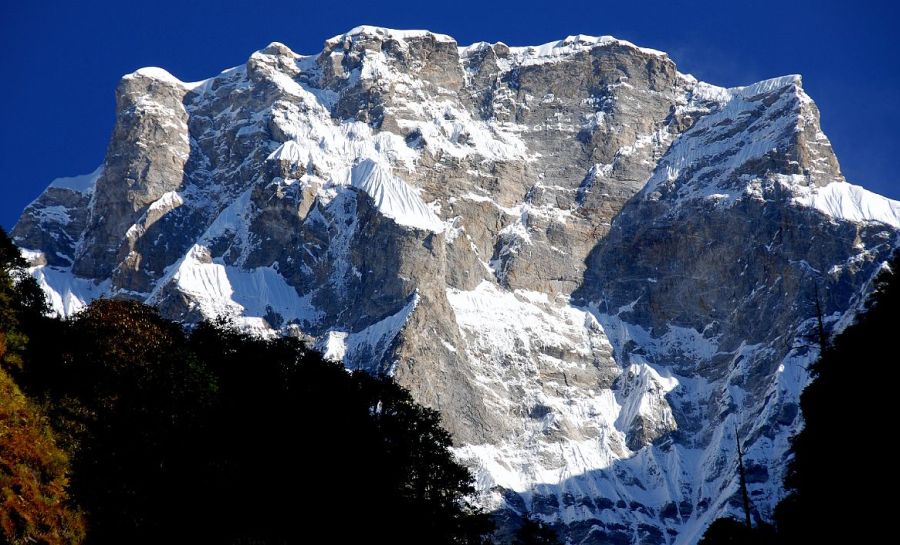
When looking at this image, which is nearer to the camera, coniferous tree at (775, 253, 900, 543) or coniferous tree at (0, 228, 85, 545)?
coniferous tree at (775, 253, 900, 543)

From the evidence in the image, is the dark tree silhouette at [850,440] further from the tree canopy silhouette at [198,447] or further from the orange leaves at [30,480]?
the orange leaves at [30,480]

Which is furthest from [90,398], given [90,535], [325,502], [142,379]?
[325,502]

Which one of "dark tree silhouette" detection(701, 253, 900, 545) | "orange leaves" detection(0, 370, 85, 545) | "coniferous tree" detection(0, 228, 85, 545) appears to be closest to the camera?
"dark tree silhouette" detection(701, 253, 900, 545)

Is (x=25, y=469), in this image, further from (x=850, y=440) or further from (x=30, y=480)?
(x=850, y=440)

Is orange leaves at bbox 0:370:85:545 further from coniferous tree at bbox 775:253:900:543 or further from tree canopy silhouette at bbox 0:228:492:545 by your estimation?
coniferous tree at bbox 775:253:900:543

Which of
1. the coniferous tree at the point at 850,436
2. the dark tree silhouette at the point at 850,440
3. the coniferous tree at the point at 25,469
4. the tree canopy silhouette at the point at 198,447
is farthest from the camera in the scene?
the tree canopy silhouette at the point at 198,447

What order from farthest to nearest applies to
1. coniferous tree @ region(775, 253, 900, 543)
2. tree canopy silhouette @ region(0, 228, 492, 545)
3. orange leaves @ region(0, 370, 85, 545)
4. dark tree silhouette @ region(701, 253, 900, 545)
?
tree canopy silhouette @ region(0, 228, 492, 545) → orange leaves @ region(0, 370, 85, 545) → coniferous tree @ region(775, 253, 900, 543) → dark tree silhouette @ region(701, 253, 900, 545)

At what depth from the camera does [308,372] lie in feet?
299

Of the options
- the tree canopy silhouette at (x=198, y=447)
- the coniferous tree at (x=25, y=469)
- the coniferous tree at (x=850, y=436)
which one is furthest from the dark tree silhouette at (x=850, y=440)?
the coniferous tree at (x=25, y=469)

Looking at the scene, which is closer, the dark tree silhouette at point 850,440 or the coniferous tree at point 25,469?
the dark tree silhouette at point 850,440

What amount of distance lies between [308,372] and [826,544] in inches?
1488

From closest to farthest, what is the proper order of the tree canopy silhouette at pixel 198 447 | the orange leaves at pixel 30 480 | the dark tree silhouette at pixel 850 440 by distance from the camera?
the dark tree silhouette at pixel 850 440
the orange leaves at pixel 30 480
the tree canopy silhouette at pixel 198 447

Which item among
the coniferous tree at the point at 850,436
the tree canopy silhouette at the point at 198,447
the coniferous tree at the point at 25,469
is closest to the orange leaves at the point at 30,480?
the coniferous tree at the point at 25,469

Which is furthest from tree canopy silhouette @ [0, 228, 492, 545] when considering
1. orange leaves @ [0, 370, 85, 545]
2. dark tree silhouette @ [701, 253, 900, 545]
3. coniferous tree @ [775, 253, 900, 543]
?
coniferous tree @ [775, 253, 900, 543]
